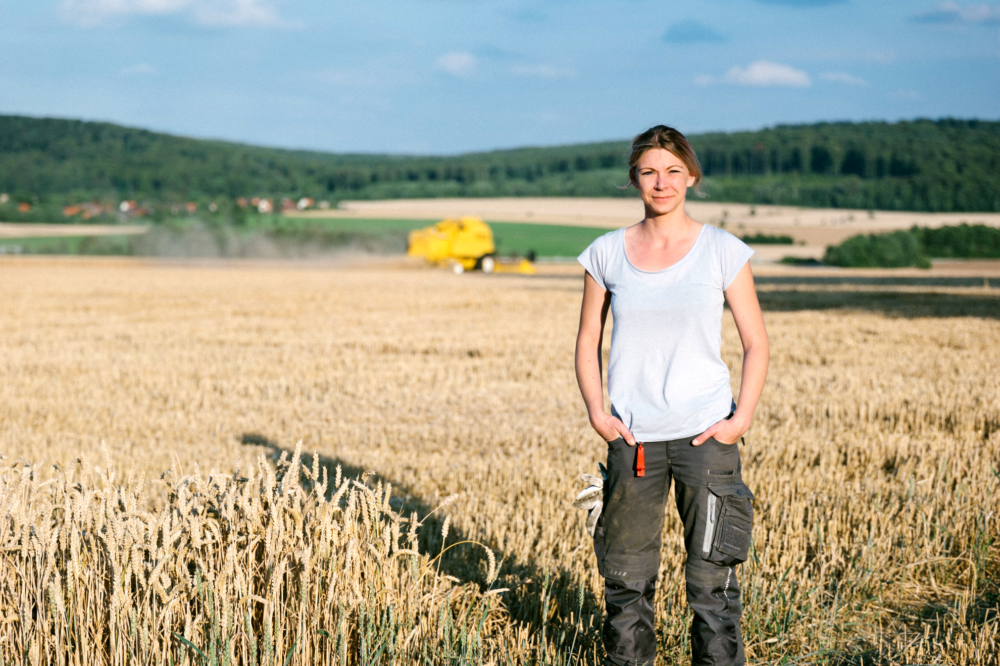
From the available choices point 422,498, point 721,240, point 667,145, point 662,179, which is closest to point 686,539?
point 721,240

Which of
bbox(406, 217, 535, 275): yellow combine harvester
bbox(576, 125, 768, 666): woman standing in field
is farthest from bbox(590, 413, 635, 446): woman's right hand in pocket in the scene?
bbox(406, 217, 535, 275): yellow combine harvester

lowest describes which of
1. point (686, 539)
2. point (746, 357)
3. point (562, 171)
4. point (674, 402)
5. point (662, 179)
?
point (686, 539)

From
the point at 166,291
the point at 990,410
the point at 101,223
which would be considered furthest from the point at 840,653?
the point at 101,223

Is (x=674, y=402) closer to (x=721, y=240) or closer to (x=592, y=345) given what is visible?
(x=592, y=345)

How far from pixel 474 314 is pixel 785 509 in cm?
1451

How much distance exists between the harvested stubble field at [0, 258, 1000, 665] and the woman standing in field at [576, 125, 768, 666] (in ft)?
1.56

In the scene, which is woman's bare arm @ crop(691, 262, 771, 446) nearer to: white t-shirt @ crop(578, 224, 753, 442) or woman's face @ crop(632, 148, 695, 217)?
white t-shirt @ crop(578, 224, 753, 442)

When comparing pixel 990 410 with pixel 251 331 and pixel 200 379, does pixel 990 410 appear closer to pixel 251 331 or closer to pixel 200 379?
pixel 200 379

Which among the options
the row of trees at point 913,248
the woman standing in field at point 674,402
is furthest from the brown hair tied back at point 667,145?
the row of trees at point 913,248

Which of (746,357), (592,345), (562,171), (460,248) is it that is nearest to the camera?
(746,357)

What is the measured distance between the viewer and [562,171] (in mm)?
120562

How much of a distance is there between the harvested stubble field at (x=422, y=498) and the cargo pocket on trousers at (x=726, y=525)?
0.68 meters

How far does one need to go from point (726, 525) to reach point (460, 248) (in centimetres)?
3507

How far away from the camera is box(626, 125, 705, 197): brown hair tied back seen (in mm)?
3076
